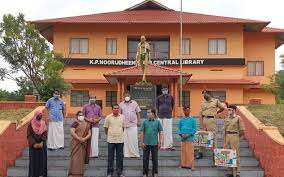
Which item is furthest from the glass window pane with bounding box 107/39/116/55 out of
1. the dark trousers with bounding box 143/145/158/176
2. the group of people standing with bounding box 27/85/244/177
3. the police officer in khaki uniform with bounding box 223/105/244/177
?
the police officer in khaki uniform with bounding box 223/105/244/177

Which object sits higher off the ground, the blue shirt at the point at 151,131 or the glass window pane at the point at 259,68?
Result: the glass window pane at the point at 259,68

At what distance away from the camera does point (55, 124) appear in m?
14.4

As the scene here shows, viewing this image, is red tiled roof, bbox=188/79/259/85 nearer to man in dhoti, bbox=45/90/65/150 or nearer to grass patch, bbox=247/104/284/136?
grass patch, bbox=247/104/284/136

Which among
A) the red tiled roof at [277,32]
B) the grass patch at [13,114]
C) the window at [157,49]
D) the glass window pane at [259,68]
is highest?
the red tiled roof at [277,32]

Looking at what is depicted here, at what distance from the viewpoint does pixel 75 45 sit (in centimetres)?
3366

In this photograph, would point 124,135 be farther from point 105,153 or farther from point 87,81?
point 87,81

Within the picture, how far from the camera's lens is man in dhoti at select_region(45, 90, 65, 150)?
1430 centimetres

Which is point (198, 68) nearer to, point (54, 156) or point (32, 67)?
point (32, 67)

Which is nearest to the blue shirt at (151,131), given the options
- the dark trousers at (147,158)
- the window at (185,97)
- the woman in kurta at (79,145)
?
the dark trousers at (147,158)

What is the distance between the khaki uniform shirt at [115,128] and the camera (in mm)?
12594

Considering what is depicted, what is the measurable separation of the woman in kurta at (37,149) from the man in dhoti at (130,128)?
2379mm

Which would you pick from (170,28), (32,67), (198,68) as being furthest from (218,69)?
(32,67)

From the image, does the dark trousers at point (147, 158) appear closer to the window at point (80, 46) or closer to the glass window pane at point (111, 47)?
the glass window pane at point (111, 47)

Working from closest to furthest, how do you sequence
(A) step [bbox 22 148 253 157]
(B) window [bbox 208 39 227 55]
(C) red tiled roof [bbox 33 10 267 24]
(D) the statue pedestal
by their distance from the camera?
(A) step [bbox 22 148 253 157] < (D) the statue pedestal < (C) red tiled roof [bbox 33 10 267 24] < (B) window [bbox 208 39 227 55]
